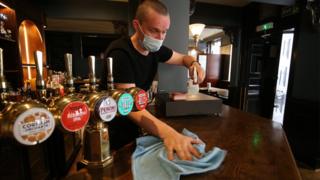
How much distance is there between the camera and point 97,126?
566mm

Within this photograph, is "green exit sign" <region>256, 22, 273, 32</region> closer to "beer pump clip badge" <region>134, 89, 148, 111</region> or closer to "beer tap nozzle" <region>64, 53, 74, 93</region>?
"beer pump clip badge" <region>134, 89, 148, 111</region>

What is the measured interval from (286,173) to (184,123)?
1.80 feet

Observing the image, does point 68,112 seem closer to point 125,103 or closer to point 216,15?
point 125,103

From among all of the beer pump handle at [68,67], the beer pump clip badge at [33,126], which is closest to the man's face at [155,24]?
the beer pump handle at [68,67]

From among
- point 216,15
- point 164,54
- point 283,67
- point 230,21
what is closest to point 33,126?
point 164,54

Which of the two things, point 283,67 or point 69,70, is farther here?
point 283,67

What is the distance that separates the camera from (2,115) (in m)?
0.35

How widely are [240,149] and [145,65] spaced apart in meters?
0.65

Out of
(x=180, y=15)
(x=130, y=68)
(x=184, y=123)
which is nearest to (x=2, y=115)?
(x=130, y=68)

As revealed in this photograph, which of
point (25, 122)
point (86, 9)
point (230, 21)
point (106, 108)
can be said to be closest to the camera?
point (25, 122)

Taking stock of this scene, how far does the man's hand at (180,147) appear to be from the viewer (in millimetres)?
597

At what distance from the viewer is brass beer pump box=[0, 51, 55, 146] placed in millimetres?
347

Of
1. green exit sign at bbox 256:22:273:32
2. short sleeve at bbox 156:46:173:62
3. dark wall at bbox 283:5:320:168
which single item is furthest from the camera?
green exit sign at bbox 256:22:273:32

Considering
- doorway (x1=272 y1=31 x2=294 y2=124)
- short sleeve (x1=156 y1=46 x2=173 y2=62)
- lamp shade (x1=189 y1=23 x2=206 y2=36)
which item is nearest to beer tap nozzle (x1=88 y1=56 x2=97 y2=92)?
short sleeve (x1=156 y1=46 x2=173 y2=62)
